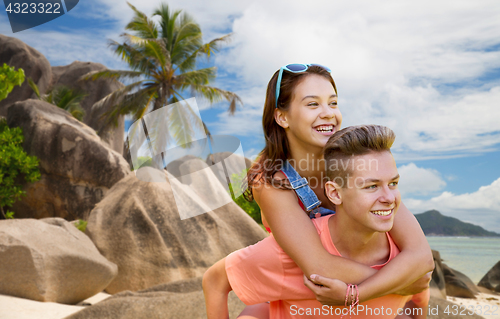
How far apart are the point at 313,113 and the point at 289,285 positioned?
894mm

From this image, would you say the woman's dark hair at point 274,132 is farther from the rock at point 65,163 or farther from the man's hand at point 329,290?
the rock at point 65,163

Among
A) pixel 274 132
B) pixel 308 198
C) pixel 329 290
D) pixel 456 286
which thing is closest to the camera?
pixel 329 290

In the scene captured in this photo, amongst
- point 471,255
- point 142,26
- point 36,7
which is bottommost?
point 471,255

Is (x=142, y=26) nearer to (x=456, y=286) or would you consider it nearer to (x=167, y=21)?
(x=167, y=21)

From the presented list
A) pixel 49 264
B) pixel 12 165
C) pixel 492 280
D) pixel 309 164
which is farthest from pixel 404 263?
pixel 12 165

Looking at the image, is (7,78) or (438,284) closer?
(7,78)

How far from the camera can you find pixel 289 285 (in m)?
1.94

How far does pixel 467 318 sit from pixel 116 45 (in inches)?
716

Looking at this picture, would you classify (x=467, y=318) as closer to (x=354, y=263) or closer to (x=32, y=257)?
(x=354, y=263)

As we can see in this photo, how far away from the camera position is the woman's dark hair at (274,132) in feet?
7.45

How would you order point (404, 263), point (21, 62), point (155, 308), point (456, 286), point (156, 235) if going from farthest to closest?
point (21, 62)
point (456, 286)
point (156, 235)
point (155, 308)
point (404, 263)

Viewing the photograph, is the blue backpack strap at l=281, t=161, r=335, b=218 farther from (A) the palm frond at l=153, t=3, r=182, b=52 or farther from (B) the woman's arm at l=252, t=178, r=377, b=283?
(A) the palm frond at l=153, t=3, r=182, b=52

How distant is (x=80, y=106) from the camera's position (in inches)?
990

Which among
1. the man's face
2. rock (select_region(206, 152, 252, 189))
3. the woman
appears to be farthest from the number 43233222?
the man's face
